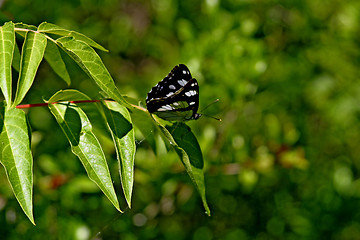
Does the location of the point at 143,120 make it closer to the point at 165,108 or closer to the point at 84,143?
the point at 165,108

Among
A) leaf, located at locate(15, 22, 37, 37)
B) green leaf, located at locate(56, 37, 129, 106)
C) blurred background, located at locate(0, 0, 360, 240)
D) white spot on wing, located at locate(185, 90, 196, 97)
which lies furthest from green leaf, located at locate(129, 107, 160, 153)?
blurred background, located at locate(0, 0, 360, 240)

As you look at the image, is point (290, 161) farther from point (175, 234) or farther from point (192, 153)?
point (192, 153)

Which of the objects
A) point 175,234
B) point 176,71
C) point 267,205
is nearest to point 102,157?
point 176,71

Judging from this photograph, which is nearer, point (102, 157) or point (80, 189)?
point (102, 157)

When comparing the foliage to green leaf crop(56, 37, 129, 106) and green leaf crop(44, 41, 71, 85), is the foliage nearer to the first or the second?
green leaf crop(56, 37, 129, 106)

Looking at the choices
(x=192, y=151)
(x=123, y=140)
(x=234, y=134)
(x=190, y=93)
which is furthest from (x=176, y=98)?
(x=234, y=134)

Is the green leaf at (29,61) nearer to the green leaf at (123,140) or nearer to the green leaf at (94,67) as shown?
the green leaf at (94,67)
